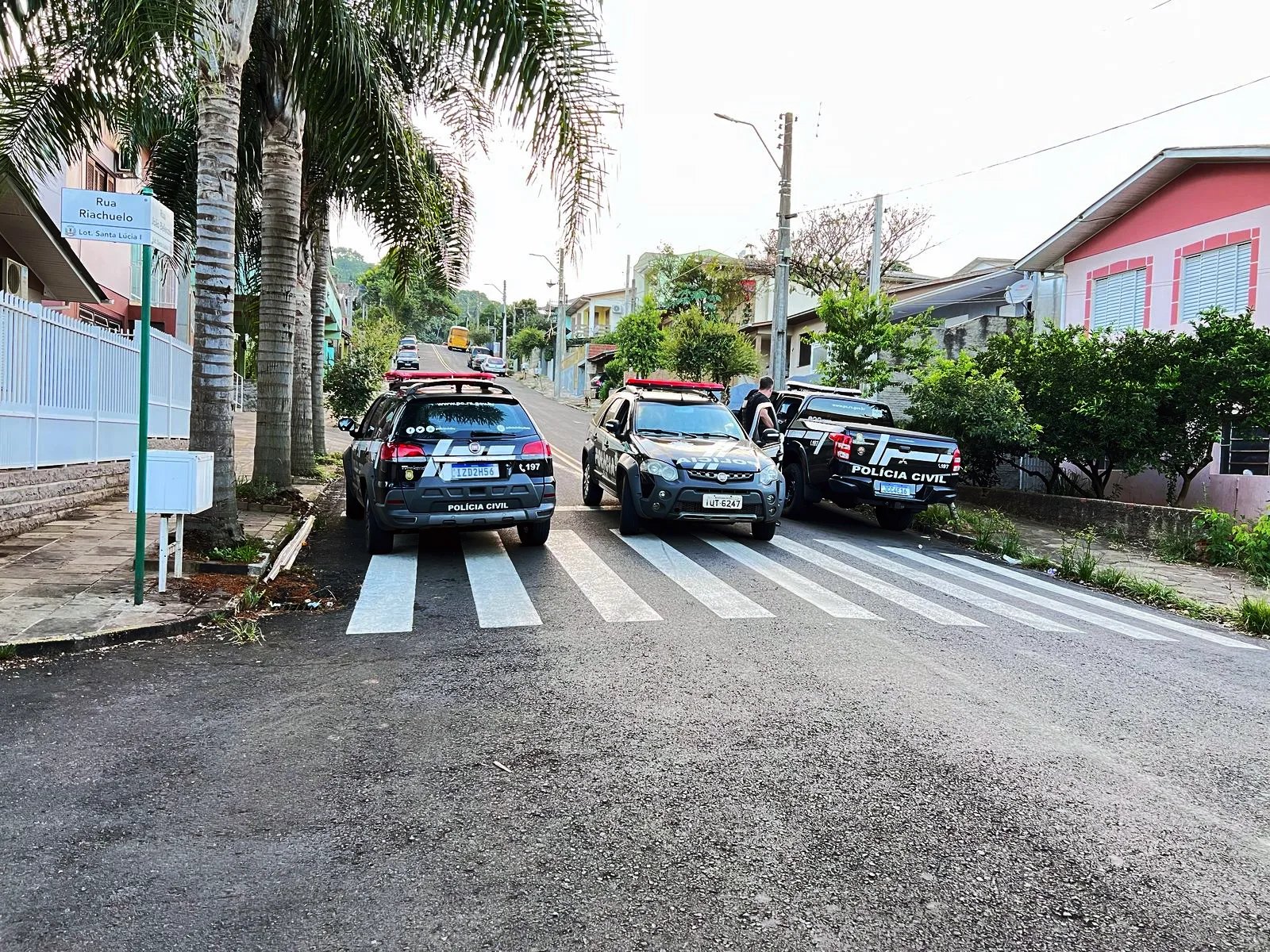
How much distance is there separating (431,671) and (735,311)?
45822 mm

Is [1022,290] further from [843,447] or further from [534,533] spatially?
[534,533]

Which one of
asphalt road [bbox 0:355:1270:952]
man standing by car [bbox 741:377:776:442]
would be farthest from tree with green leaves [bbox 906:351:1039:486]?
asphalt road [bbox 0:355:1270:952]

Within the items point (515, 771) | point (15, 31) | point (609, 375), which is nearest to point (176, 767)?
point (515, 771)

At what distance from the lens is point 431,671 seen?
595 cm

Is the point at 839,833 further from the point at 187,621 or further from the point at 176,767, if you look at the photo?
the point at 187,621

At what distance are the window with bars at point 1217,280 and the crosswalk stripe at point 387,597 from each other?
48.8 ft

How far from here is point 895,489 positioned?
13180 mm

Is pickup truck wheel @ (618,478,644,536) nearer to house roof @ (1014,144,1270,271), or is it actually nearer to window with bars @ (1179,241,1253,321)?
window with bars @ (1179,241,1253,321)

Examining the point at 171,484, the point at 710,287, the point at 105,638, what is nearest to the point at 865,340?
the point at 171,484

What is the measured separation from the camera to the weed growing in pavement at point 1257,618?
8.65 metres

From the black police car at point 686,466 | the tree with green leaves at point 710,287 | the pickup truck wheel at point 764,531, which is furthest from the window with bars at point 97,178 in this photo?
the tree with green leaves at point 710,287

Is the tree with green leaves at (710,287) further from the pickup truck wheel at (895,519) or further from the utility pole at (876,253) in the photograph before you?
the pickup truck wheel at (895,519)

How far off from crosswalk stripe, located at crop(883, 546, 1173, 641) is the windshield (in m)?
2.65

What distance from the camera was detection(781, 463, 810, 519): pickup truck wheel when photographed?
1455cm
